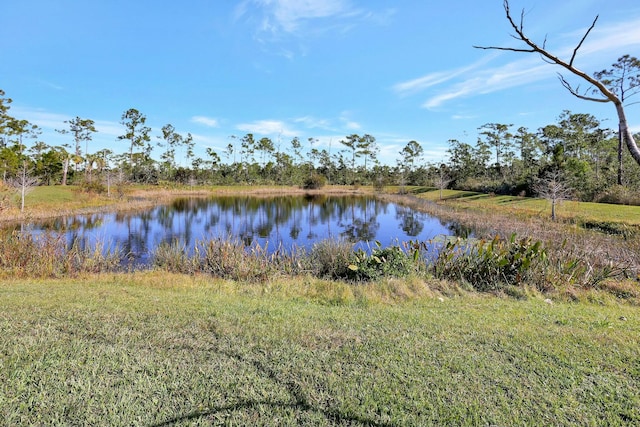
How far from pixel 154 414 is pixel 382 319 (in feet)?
8.82

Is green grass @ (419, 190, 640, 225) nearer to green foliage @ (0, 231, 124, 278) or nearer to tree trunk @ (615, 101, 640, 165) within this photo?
tree trunk @ (615, 101, 640, 165)

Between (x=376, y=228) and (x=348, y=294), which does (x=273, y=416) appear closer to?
(x=348, y=294)

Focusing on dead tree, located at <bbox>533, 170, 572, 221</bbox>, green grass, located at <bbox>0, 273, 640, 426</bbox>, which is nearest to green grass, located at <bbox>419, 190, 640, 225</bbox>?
dead tree, located at <bbox>533, 170, 572, 221</bbox>

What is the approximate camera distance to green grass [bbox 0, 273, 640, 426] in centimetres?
227

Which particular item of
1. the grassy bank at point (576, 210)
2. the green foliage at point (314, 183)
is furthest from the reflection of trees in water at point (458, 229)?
the green foliage at point (314, 183)

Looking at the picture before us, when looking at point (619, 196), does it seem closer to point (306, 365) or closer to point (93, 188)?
point (306, 365)

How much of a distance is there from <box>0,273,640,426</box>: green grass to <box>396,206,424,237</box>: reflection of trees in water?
14.7 m

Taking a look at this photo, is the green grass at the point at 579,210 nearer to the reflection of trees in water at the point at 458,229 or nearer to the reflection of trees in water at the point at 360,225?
the reflection of trees in water at the point at 458,229

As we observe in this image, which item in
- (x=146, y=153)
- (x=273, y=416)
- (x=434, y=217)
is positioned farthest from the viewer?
(x=146, y=153)

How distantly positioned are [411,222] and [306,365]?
21.4 meters

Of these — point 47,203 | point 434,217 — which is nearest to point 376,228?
point 434,217

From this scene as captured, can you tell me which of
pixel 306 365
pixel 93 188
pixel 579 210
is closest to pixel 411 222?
pixel 579 210

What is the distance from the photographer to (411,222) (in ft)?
76.2

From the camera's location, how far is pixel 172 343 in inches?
126
